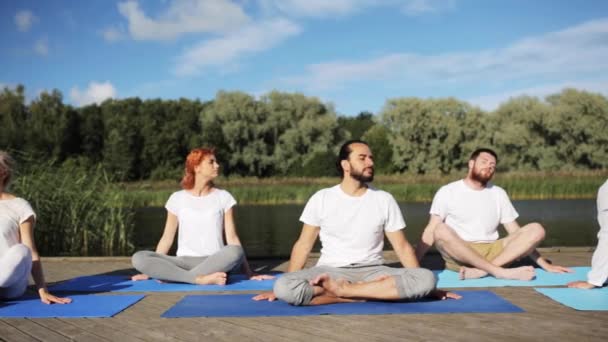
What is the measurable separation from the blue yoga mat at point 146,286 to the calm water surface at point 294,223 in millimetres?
2798

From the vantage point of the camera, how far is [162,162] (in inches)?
1465

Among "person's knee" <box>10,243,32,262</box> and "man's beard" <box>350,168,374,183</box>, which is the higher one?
"man's beard" <box>350,168,374,183</box>

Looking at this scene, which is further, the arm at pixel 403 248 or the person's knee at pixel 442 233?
the person's knee at pixel 442 233

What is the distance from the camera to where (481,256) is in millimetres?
4660

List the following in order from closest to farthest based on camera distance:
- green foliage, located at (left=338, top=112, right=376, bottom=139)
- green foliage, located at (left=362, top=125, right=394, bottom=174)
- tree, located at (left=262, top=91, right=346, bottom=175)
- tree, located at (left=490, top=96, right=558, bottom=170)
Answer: tree, located at (left=490, top=96, right=558, bottom=170) → tree, located at (left=262, top=91, right=346, bottom=175) → green foliage, located at (left=362, top=125, right=394, bottom=174) → green foliage, located at (left=338, top=112, right=376, bottom=139)

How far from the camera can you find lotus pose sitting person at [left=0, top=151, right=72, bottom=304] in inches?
147

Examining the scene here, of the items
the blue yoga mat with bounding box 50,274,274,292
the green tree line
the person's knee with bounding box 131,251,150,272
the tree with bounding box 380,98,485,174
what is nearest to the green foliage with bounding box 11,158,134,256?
the blue yoga mat with bounding box 50,274,274,292

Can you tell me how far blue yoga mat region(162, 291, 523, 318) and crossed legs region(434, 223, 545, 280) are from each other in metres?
0.73

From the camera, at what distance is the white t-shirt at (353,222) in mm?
3744

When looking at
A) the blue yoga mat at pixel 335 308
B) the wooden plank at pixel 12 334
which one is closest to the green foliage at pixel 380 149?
the blue yoga mat at pixel 335 308

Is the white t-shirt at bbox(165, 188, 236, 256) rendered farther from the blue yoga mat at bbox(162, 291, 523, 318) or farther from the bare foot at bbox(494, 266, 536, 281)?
the bare foot at bbox(494, 266, 536, 281)

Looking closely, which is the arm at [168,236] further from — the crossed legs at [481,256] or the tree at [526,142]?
the tree at [526,142]

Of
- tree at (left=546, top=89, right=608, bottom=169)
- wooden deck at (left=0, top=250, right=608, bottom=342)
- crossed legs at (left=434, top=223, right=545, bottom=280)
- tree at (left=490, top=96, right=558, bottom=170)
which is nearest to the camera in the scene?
wooden deck at (left=0, top=250, right=608, bottom=342)

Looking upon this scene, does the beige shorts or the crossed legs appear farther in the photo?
the beige shorts
